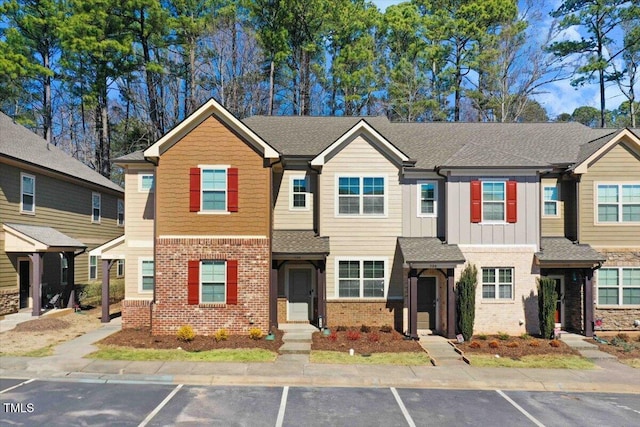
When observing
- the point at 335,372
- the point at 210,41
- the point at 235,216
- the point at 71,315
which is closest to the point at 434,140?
the point at 235,216

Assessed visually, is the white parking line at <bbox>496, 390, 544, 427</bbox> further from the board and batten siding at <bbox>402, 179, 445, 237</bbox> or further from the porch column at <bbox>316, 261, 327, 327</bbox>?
the board and batten siding at <bbox>402, 179, 445, 237</bbox>

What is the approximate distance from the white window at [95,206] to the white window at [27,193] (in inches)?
194

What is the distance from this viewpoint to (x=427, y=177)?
16750 millimetres

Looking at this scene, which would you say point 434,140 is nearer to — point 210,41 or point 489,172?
point 489,172

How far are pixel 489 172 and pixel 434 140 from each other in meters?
3.99

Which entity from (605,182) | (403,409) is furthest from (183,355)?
(605,182)

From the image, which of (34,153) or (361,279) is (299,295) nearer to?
(361,279)

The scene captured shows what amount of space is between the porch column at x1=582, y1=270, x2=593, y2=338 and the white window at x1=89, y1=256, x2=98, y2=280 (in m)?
24.8

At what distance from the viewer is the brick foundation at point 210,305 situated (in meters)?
14.9

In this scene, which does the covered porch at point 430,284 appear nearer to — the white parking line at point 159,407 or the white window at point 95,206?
the white parking line at point 159,407

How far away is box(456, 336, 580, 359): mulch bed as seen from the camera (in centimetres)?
1357

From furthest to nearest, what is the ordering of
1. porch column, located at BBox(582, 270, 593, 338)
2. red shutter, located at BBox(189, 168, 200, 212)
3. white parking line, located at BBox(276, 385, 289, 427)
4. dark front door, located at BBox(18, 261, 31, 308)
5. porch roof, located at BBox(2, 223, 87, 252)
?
dark front door, located at BBox(18, 261, 31, 308), porch roof, located at BBox(2, 223, 87, 252), porch column, located at BBox(582, 270, 593, 338), red shutter, located at BBox(189, 168, 200, 212), white parking line, located at BBox(276, 385, 289, 427)

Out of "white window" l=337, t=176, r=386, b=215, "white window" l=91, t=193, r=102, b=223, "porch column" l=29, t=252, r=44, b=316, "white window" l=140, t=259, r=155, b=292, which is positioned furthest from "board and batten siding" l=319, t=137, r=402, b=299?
"white window" l=91, t=193, r=102, b=223

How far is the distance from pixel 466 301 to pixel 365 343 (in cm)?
387
